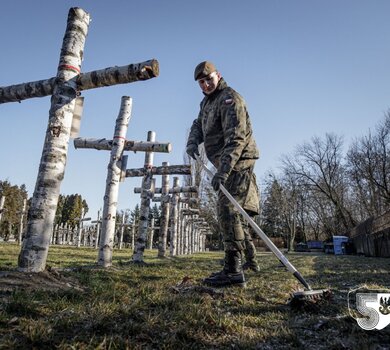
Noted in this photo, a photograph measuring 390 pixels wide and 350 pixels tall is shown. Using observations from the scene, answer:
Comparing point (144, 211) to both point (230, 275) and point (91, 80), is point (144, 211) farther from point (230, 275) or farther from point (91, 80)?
point (230, 275)

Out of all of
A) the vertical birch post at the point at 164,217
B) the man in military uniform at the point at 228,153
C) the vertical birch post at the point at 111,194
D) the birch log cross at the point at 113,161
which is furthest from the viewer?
the vertical birch post at the point at 164,217

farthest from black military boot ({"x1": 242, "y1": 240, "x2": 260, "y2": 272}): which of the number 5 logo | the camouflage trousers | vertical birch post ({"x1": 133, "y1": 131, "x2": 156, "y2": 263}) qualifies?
the number 5 logo

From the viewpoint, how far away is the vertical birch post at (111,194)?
7.07 metres

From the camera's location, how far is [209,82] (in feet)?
15.5

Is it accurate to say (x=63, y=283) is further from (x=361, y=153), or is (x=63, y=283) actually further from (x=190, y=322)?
(x=361, y=153)

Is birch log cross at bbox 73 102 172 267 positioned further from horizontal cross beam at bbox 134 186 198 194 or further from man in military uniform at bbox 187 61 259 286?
horizontal cross beam at bbox 134 186 198 194

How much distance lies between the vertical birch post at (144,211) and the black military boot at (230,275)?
5344 mm

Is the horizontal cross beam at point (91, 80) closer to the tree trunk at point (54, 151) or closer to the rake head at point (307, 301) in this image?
the tree trunk at point (54, 151)

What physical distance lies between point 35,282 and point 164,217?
10.7 metres

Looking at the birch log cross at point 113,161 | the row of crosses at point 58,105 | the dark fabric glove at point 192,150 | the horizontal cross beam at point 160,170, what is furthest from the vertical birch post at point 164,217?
the row of crosses at point 58,105

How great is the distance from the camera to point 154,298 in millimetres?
2922

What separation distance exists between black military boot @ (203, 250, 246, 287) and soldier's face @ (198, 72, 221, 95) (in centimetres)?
244

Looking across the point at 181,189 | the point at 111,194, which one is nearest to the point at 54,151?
the point at 111,194

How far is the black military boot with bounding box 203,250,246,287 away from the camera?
401 centimetres
